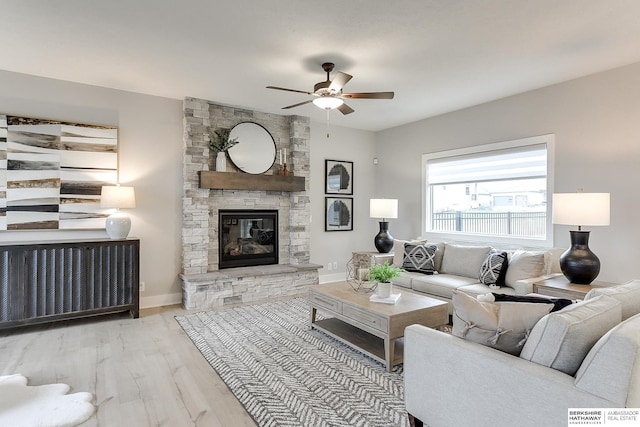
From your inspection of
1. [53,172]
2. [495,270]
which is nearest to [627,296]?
[495,270]

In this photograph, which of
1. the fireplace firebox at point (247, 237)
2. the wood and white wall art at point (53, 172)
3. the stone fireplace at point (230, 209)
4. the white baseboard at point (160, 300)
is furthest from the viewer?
the fireplace firebox at point (247, 237)

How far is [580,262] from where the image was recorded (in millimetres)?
3152

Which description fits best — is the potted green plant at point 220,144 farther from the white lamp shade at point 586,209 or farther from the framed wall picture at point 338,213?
the white lamp shade at point 586,209

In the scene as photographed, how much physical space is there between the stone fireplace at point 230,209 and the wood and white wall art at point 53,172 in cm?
97

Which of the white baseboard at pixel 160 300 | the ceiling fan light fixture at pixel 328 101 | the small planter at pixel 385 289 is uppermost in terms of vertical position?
the ceiling fan light fixture at pixel 328 101

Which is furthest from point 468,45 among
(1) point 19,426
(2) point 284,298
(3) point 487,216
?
(1) point 19,426

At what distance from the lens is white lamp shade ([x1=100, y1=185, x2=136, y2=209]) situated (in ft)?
13.0

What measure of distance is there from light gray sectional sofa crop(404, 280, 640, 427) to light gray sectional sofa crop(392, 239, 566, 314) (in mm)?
1738

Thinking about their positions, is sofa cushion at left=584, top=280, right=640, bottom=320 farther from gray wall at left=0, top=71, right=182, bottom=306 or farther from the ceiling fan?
gray wall at left=0, top=71, right=182, bottom=306

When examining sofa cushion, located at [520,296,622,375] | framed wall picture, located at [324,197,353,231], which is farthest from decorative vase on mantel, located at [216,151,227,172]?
sofa cushion, located at [520,296,622,375]

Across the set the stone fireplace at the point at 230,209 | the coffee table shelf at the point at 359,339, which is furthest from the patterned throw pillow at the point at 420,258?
the stone fireplace at the point at 230,209

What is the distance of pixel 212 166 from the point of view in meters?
5.00

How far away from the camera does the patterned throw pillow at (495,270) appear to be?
12.4 ft

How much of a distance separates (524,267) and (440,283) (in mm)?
856
